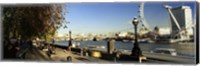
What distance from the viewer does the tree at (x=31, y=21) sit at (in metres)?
3.68

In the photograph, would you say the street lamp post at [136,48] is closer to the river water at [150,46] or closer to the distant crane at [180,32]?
the river water at [150,46]

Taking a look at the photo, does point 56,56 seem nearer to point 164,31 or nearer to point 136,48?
point 136,48

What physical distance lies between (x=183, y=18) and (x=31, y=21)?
1547 mm

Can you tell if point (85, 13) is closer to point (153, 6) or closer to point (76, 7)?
point (76, 7)

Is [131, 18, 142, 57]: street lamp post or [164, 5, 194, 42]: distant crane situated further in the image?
[131, 18, 142, 57]: street lamp post

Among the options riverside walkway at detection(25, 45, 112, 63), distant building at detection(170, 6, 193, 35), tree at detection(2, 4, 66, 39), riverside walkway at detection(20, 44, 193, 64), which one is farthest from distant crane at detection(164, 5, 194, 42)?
tree at detection(2, 4, 66, 39)

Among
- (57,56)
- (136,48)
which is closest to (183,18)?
(136,48)

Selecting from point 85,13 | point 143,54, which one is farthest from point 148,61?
point 85,13

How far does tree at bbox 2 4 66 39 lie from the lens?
368cm

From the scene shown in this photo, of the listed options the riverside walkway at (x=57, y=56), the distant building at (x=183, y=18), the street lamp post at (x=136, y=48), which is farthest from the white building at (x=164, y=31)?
the riverside walkway at (x=57, y=56)

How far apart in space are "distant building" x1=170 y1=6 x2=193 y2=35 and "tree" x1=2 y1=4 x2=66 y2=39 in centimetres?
113

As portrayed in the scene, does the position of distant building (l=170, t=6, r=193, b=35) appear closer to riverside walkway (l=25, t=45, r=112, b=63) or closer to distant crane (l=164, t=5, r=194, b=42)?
distant crane (l=164, t=5, r=194, b=42)

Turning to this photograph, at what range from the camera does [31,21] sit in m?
3.73

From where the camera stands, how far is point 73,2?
359 cm
